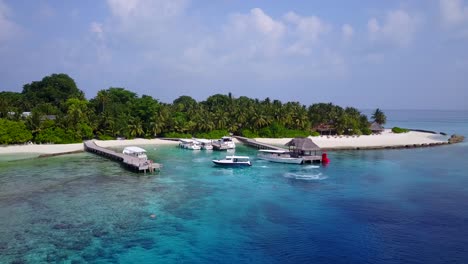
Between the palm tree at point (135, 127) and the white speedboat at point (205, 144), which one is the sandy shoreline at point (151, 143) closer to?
the palm tree at point (135, 127)

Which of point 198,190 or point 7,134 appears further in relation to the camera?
point 7,134

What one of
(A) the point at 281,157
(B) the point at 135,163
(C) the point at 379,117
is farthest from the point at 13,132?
(C) the point at 379,117

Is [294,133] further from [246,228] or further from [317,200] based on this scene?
[246,228]

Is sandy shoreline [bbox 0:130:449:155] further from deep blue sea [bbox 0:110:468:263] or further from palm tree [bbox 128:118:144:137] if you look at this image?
deep blue sea [bbox 0:110:468:263]

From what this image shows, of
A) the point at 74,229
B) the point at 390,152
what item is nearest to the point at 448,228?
the point at 74,229

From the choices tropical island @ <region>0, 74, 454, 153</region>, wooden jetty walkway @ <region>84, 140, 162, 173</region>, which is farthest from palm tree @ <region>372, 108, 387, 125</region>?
wooden jetty walkway @ <region>84, 140, 162, 173</region>

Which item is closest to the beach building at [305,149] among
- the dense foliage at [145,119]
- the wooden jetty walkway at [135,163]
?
the wooden jetty walkway at [135,163]
